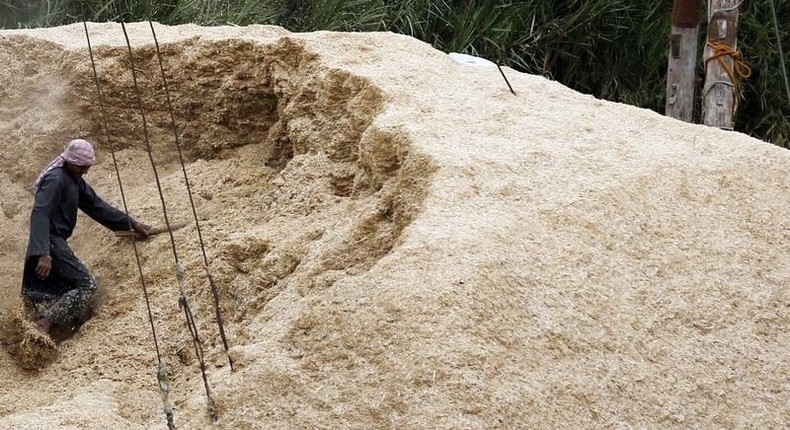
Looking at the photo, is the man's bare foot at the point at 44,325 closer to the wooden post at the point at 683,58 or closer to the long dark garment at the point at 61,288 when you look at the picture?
the long dark garment at the point at 61,288

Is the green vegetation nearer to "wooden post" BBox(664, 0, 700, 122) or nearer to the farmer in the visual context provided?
"wooden post" BBox(664, 0, 700, 122)

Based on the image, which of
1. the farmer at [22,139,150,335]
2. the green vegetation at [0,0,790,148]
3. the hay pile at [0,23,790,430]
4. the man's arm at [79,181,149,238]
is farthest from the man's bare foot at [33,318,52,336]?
the green vegetation at [0,0,790,148]

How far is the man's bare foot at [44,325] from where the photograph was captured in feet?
17.0

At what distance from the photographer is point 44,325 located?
5219 mm

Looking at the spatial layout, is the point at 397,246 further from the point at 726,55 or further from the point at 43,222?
the point at 726,55

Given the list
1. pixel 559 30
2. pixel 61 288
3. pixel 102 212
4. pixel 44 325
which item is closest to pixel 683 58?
pixel 559 30

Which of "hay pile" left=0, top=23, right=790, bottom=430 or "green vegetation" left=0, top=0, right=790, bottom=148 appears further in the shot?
"green vegetation" left=0, top=0, right=790, bottom=148

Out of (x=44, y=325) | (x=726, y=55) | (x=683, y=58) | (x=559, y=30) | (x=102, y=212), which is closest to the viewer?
(x=44, y=325)

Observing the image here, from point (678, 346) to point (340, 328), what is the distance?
Answer: 3.76 feet

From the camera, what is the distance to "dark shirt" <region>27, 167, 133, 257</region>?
533 cm

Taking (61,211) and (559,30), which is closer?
(61,211)

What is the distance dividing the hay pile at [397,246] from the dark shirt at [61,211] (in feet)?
0.52

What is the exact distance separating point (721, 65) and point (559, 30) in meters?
3.13

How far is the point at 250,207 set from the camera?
5.44 meters
